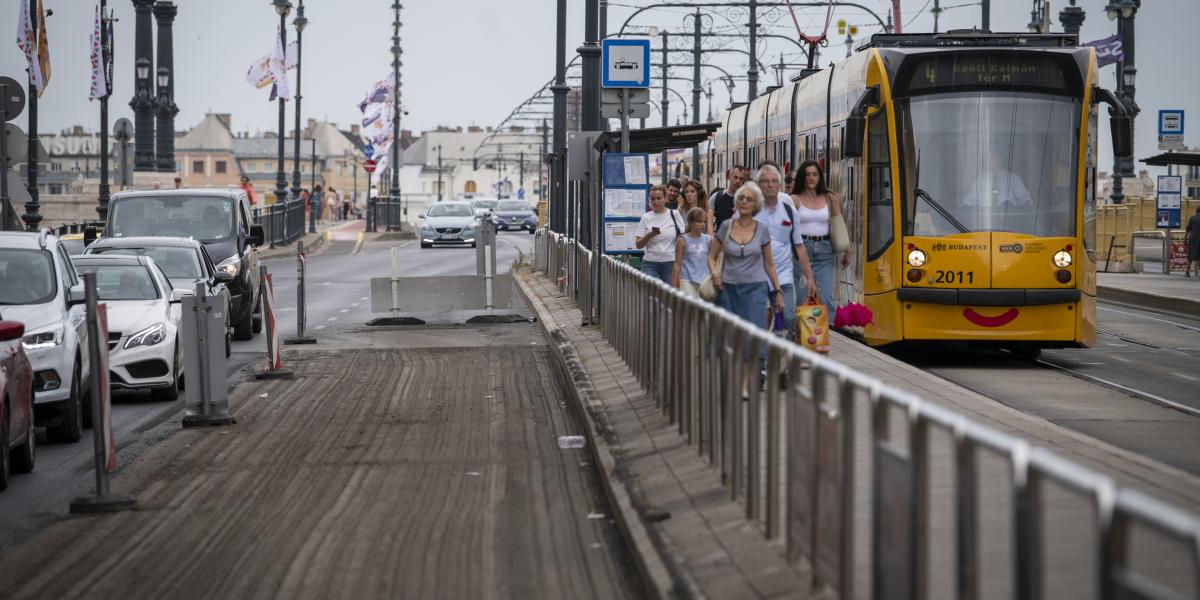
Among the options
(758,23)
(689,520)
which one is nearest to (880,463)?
(689,520)

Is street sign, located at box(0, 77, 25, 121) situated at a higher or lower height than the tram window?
higher

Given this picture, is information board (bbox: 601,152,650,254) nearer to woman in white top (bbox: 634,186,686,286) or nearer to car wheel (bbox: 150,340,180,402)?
woman in white top (bbox: 634,186,686,286)

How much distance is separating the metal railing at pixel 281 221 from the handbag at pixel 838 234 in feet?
103

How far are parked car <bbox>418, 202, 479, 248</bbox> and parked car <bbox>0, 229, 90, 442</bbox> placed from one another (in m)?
41.0

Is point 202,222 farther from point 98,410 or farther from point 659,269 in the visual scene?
point 98,410

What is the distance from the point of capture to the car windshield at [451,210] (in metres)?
55.5

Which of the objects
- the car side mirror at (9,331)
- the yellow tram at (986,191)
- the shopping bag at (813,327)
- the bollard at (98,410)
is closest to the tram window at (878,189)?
the yellow tram at (986,191)

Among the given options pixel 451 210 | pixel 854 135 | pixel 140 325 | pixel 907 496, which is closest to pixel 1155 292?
pixel 854 135

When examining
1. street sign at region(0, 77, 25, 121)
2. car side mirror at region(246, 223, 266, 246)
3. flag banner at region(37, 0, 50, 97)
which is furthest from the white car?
flag banner at region(37, 0, 50, 97)

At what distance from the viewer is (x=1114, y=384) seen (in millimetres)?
15773

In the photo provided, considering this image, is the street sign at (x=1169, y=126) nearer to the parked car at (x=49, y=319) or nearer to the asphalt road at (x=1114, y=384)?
the asphalt road at (x=1114, y=384)

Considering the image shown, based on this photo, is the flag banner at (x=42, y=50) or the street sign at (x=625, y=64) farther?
the flag banner at (x=42, y=50)

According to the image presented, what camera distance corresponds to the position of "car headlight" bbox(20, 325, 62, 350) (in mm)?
12203

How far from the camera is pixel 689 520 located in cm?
795
